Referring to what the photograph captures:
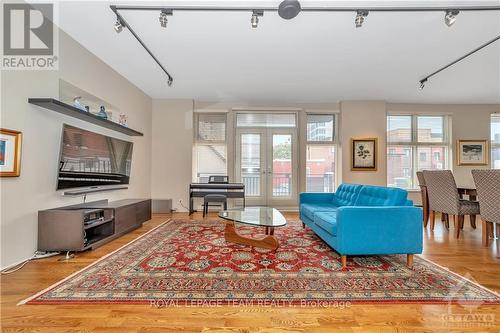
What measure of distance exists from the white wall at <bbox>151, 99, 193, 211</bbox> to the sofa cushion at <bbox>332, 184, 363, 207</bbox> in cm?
348

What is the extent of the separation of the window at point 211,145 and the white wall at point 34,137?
8.36ft

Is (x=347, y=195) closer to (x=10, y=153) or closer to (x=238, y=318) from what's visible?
(x=238, y=318)

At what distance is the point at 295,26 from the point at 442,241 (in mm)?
3659

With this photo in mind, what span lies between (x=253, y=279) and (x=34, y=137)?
2.89 meters

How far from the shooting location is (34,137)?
2648mm

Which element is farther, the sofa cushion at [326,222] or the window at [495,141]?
the window at [495,141]

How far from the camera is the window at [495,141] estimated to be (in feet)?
20.0

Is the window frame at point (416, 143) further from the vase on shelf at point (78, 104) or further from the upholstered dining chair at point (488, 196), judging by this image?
the vase on shelf at point (78, 104)

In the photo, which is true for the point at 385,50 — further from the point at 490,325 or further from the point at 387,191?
the point at 490,325

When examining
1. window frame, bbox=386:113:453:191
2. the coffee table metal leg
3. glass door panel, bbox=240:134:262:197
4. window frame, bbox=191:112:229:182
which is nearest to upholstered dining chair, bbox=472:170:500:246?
the coffee table metal leg

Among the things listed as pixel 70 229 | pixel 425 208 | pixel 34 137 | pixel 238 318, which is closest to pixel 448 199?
pixel 425 208

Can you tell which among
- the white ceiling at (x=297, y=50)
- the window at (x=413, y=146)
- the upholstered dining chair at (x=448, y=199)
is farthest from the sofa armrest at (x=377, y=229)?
the window at (x=413, y=146)

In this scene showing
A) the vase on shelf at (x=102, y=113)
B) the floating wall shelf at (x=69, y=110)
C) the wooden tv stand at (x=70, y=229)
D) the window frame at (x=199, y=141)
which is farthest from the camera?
the window frame at (x=199, y=141)

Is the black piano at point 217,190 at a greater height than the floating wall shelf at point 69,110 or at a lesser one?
lesser
